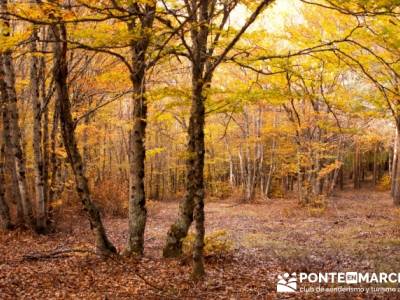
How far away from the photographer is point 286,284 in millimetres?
6582

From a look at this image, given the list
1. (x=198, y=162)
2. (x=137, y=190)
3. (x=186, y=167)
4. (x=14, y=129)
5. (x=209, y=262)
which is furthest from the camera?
(x=14, y=129)

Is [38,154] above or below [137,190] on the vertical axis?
above

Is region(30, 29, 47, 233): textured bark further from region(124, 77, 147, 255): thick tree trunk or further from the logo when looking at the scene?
the logo

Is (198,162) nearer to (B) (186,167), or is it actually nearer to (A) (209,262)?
(B) (186,167)

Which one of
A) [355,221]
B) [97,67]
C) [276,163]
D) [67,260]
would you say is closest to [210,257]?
[67,260]

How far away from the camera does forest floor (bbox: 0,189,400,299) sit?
20.4ft

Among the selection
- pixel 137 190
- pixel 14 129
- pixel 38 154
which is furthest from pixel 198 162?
pixel 14 129

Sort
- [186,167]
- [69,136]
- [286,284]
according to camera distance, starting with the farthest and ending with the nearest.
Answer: [186,167] → [69,136] → [286,284]

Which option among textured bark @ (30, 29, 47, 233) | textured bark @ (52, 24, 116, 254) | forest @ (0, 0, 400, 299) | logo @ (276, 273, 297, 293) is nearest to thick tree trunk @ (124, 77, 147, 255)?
forest @ (0, 0, 400, 299)

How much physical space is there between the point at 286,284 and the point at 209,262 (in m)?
2.15

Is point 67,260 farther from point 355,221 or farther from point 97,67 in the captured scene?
point 355,221

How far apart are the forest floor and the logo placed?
14 cm

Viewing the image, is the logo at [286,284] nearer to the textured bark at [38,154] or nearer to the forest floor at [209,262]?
the forest floor at [209,262]

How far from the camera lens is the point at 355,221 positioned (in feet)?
49.8
